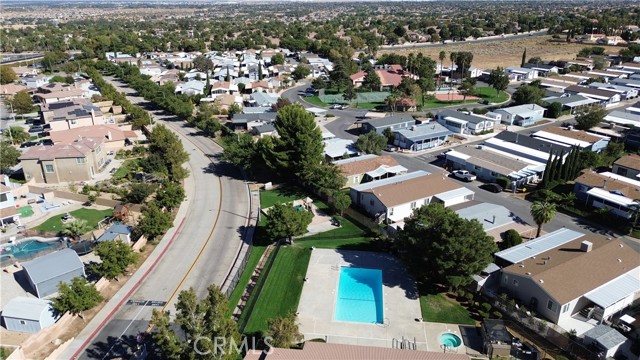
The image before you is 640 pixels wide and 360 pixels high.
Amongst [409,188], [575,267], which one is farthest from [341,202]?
[575,267]

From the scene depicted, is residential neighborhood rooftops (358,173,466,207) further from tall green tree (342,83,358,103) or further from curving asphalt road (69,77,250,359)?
tall green tree (342,83,358,103)

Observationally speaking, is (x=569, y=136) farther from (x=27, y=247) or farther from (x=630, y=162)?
(x=27, y=247)

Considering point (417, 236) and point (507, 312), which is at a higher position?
point (417, 236)

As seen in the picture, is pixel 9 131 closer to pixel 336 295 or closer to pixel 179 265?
pixel 179 265

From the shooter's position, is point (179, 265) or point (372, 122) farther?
point (372, 122)

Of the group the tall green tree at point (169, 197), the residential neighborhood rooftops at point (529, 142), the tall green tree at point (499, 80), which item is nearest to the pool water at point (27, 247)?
the tall green tree at point (169, 197)

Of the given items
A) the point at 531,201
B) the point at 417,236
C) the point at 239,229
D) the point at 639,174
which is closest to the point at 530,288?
the point at 417,236
